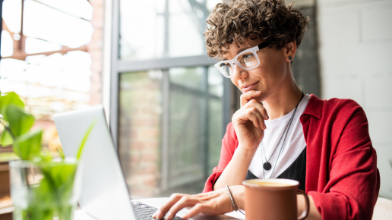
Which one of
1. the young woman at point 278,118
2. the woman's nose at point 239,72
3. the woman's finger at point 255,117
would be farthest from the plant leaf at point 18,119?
the woman's nose at point 239,72

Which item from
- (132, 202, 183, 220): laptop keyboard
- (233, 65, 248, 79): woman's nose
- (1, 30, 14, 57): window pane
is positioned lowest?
(132, 202, 183, 220): laptop keyboard

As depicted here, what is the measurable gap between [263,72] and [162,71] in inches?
57.7

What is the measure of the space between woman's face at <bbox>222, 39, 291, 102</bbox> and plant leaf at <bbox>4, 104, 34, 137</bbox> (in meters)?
0.84

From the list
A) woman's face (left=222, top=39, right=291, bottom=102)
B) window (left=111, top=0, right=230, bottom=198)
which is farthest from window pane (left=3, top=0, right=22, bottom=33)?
woman's face (left=222, top=39, right=291, bottom=102)

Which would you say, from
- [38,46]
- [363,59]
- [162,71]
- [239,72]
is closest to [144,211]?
[239,72]

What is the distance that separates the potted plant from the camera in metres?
0.40

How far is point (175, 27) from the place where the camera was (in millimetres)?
2412

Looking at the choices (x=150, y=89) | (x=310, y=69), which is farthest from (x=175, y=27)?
(x=310, y=69)

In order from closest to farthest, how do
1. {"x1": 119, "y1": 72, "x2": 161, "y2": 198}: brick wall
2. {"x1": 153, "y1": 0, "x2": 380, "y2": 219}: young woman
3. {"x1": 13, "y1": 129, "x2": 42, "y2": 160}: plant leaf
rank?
{"x1": 13, "y1": 129, "x2": 42, "y2": 160}: plant leaf, {"x1": 153, "y1": 0, "x2": 380, "y2": 219}: young woman, {"x1": 119, "y1": 72, "x2": 161, "y2": 198}: brick wall

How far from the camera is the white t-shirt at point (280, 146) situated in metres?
1.12

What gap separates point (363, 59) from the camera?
172 cm

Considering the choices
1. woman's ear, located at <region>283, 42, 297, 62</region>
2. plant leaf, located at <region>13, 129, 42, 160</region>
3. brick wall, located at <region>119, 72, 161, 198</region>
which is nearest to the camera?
plant leaf, located at <region>13, 129, 42, 160</region>

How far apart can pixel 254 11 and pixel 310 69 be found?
0.87 metres

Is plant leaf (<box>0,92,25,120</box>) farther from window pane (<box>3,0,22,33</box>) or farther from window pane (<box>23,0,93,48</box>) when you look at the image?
window pane (<box>23,0,93,48</box>)
